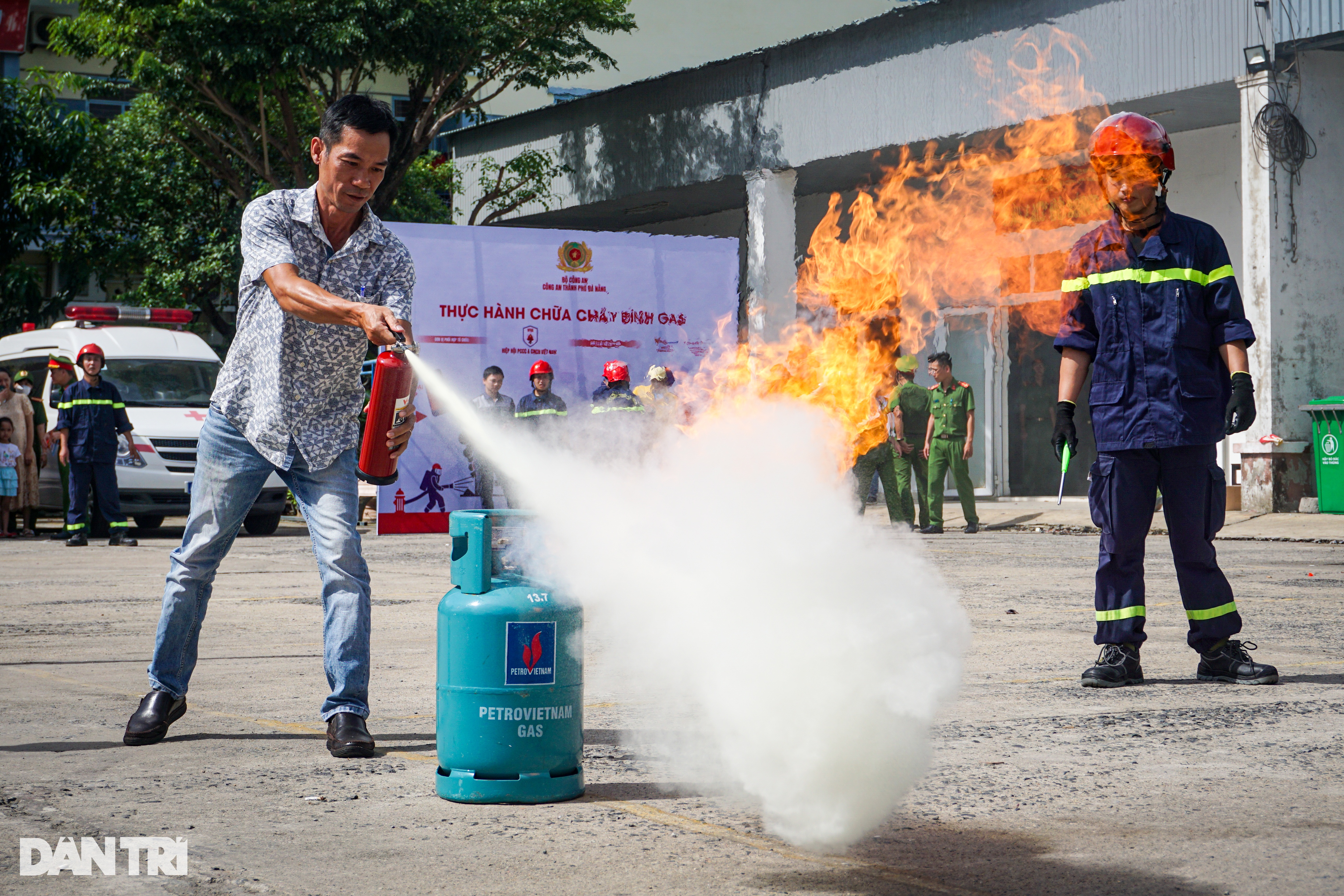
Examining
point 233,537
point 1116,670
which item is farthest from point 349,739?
point 1116,670

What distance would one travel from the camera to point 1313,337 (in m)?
15.8

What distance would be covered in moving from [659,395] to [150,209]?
1679 cm

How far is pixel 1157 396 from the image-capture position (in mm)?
5402

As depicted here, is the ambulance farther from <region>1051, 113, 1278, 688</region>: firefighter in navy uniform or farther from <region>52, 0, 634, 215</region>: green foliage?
<region>1051, 113, 1278, 688</region>: firefighter in navy uniform

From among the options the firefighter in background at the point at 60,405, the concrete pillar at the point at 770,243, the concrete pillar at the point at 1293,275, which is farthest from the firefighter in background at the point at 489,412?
the concrete pillar at the point at 1293,275

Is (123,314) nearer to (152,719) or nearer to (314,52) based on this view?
(314,52)

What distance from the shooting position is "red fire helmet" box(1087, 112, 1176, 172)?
17.8 ft

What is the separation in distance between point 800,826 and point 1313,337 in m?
14.4

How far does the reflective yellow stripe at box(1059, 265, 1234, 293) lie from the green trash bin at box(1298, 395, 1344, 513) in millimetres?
10606

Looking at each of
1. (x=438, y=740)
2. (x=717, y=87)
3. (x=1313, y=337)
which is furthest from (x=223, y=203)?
(x=438, y=740)

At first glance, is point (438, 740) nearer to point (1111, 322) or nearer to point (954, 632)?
point (954, 632)

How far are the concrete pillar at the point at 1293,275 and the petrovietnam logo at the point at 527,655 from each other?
13643 mm

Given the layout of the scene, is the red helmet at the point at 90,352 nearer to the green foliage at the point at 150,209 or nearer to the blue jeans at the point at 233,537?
the blue jeans at the point at 233,537

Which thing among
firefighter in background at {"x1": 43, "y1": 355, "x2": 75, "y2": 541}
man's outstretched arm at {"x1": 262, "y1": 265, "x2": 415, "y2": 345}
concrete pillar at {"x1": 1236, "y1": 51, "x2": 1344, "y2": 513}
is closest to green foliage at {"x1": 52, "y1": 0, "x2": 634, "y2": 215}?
firefighter in background at {"x1": 43, "y1": 355, "x2": 75, "y2": 541}
